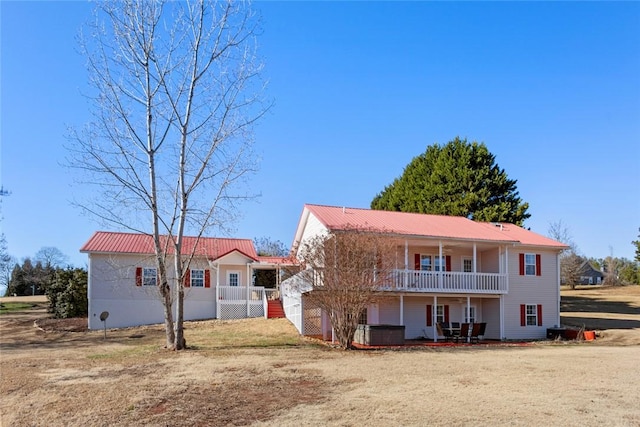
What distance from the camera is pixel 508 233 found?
29.7 metres

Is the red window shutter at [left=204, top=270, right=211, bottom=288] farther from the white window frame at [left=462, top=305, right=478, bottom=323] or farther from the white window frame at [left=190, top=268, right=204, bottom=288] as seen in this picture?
the white window frame at [left=462, top=305, right=478, bottom=323]

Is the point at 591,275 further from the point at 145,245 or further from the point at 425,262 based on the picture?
the point at 145,245

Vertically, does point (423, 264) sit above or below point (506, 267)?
above

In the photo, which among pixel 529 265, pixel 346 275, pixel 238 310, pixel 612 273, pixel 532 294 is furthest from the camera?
pixel 612 273

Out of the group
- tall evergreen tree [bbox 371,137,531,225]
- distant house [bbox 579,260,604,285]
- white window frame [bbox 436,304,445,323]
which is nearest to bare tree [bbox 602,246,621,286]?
distant house [bbox 579,260,604,285]

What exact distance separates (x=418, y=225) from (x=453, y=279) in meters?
3.19

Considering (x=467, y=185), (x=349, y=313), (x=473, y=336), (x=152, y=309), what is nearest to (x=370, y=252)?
(x=349, y=313)

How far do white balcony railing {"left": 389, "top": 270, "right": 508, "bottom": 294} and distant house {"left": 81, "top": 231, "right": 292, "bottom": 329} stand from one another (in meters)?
7.71

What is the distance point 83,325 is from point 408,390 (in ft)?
75.8

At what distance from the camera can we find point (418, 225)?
2694cm

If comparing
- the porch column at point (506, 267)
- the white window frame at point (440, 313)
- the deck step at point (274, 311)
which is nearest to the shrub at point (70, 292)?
the deck step at point (274, 311)

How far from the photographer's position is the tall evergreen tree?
1608 inches

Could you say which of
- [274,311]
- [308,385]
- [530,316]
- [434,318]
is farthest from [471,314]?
[308,385]

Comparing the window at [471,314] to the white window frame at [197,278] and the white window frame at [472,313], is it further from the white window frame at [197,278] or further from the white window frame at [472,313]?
the white window frame at [197,278]
